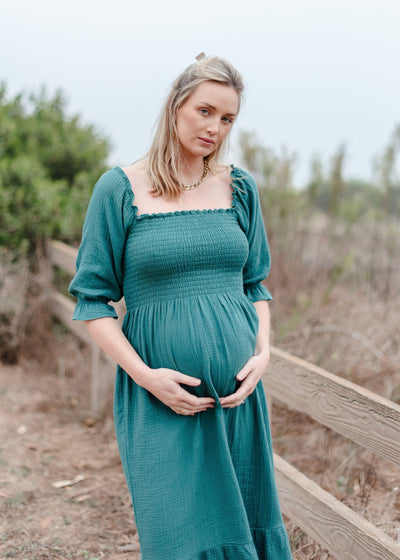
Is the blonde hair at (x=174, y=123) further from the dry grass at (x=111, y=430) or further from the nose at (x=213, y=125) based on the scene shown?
the dry grass at (x=111, y=430)

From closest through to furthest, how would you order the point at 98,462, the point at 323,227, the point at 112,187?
the point at 112,187, the point at 98,462, the point at 323,227

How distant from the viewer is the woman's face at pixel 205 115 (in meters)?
1.88

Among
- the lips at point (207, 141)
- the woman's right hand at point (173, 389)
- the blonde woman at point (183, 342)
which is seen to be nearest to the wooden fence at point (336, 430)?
the blonde woman at point (183, 342)

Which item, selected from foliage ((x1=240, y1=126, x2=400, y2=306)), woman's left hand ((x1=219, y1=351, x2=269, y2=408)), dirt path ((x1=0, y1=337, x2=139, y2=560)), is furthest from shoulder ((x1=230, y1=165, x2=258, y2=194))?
foliage ((x1=240, y1=126, x2=400, y2=306))

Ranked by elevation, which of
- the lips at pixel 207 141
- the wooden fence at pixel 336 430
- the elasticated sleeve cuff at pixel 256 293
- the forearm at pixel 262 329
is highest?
the lips at pixel 207 141

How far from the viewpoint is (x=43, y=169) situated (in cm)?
557

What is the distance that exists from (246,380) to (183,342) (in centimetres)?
26

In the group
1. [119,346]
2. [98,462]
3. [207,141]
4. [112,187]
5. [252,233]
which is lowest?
[98,462]

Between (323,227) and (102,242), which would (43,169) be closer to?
(323,227)

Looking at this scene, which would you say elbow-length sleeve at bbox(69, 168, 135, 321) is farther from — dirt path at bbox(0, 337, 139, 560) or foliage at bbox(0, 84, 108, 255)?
foliage at bbox(0, 84, 108, 255)

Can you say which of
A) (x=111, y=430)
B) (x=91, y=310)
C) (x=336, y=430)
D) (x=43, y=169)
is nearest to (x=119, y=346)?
(x=91, y=310)

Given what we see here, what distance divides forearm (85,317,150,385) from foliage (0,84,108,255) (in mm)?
3267

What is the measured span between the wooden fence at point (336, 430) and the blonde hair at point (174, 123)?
3.19ft

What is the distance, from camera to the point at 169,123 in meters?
1.99
